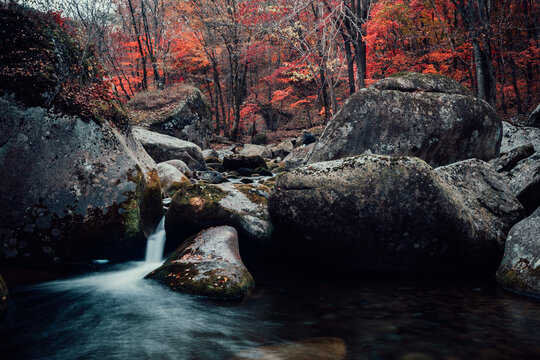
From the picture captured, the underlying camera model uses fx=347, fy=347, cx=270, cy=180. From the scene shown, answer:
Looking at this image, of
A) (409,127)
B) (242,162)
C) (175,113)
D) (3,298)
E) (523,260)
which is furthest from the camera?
(175,113)

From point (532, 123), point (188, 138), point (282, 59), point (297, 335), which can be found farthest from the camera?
point (282, 59)

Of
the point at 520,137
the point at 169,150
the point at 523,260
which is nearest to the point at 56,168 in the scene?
the point at 523,260

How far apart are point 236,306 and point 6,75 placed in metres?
4.65

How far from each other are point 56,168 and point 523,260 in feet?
20.1

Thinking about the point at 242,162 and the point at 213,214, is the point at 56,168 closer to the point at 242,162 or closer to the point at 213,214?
the point at 213,214

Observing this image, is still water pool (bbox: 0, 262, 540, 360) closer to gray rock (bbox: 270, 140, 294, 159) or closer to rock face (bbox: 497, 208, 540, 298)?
rock face (bbox: 497, 208, 540, 298)

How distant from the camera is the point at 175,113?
1647cm

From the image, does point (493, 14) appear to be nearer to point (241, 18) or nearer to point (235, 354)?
point (241, 18)

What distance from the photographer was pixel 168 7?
75.7ft

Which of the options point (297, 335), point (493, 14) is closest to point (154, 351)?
point (297, 335)

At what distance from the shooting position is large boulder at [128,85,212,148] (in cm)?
1602

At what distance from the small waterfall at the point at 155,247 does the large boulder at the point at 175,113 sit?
10.7 m

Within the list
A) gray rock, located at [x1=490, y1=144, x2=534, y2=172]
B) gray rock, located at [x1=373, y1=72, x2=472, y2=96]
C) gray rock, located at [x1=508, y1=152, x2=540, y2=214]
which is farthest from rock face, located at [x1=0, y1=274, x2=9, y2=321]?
gray rock, located at [x1=490, y1=144, x2=534, y2=172]

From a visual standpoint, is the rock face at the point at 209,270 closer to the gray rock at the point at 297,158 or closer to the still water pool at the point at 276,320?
the still water pool at the point at 276,320
